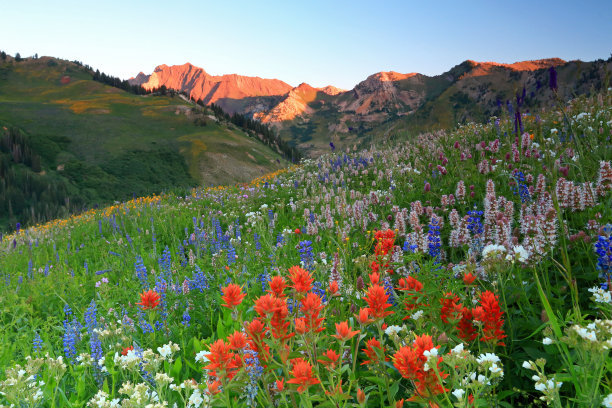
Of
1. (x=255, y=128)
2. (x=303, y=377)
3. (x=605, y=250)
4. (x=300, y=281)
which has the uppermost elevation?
(x=255, y=128)

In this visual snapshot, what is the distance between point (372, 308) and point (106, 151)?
2135 inches

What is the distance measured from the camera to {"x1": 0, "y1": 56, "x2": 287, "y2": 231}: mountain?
1361 inches

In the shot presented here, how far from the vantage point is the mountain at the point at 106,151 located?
113 ft

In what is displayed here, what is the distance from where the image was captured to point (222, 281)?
14.7 ft

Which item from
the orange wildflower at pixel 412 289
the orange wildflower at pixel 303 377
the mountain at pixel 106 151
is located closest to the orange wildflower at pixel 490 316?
the orange wildflower at pixel 412 289

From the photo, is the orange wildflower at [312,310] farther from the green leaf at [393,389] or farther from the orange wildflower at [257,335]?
the green leaf at [393,389]

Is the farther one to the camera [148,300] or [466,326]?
[148,300]

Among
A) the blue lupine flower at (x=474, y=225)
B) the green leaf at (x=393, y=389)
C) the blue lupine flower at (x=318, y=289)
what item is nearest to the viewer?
the green leaf at (x=393, y=389)

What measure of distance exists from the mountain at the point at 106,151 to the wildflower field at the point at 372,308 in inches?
821

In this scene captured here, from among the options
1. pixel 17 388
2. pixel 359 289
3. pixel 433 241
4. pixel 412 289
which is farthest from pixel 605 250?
pixel 17 388

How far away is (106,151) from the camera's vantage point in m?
47.1

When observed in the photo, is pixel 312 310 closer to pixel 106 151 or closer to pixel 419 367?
pixel 419 367

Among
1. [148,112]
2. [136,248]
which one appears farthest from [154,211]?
[148,112]

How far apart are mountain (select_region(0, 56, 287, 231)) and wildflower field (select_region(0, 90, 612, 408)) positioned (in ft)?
68.4
